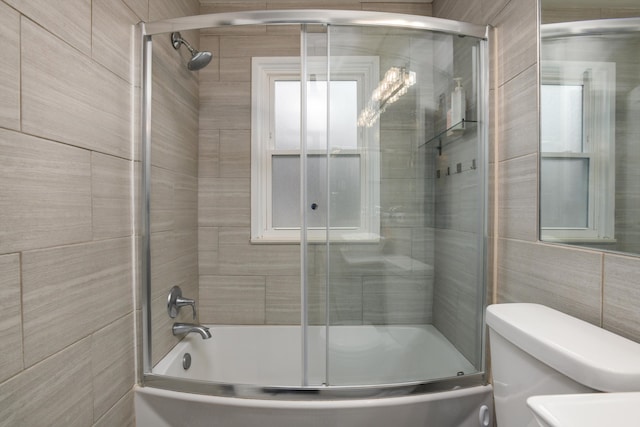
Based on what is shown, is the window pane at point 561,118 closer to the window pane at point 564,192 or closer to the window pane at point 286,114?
the window pane at point 564,192

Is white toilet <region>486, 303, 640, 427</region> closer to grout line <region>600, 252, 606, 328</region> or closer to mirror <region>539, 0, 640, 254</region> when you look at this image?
grout line <region>600, 252, 606, 328</region>

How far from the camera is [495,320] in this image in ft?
2.78

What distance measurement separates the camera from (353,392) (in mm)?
1141

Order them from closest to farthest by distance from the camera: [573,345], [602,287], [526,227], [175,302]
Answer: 1. [573,345]
2. [602,287]
3. [526,227]
4. [175,302]

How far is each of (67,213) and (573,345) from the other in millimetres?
1316

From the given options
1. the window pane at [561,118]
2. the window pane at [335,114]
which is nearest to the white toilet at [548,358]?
the window pane at [561,118]

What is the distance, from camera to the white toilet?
1.89ft

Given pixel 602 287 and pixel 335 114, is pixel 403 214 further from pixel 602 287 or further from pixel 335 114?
pixel 602 287

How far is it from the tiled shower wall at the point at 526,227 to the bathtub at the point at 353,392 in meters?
0.38

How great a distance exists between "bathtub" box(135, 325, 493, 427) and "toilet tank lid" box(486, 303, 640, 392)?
47cm

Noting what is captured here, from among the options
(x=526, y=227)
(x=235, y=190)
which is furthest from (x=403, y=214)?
(x=235, y=190)

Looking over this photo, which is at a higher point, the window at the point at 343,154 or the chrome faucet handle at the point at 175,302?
the window at the point at 343,154

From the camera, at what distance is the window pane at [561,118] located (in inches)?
33.7

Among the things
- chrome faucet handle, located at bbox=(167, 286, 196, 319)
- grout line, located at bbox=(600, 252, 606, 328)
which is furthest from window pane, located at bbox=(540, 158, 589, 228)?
chrome faucet handle, located at bbox=(167, 286, 196, 319)
